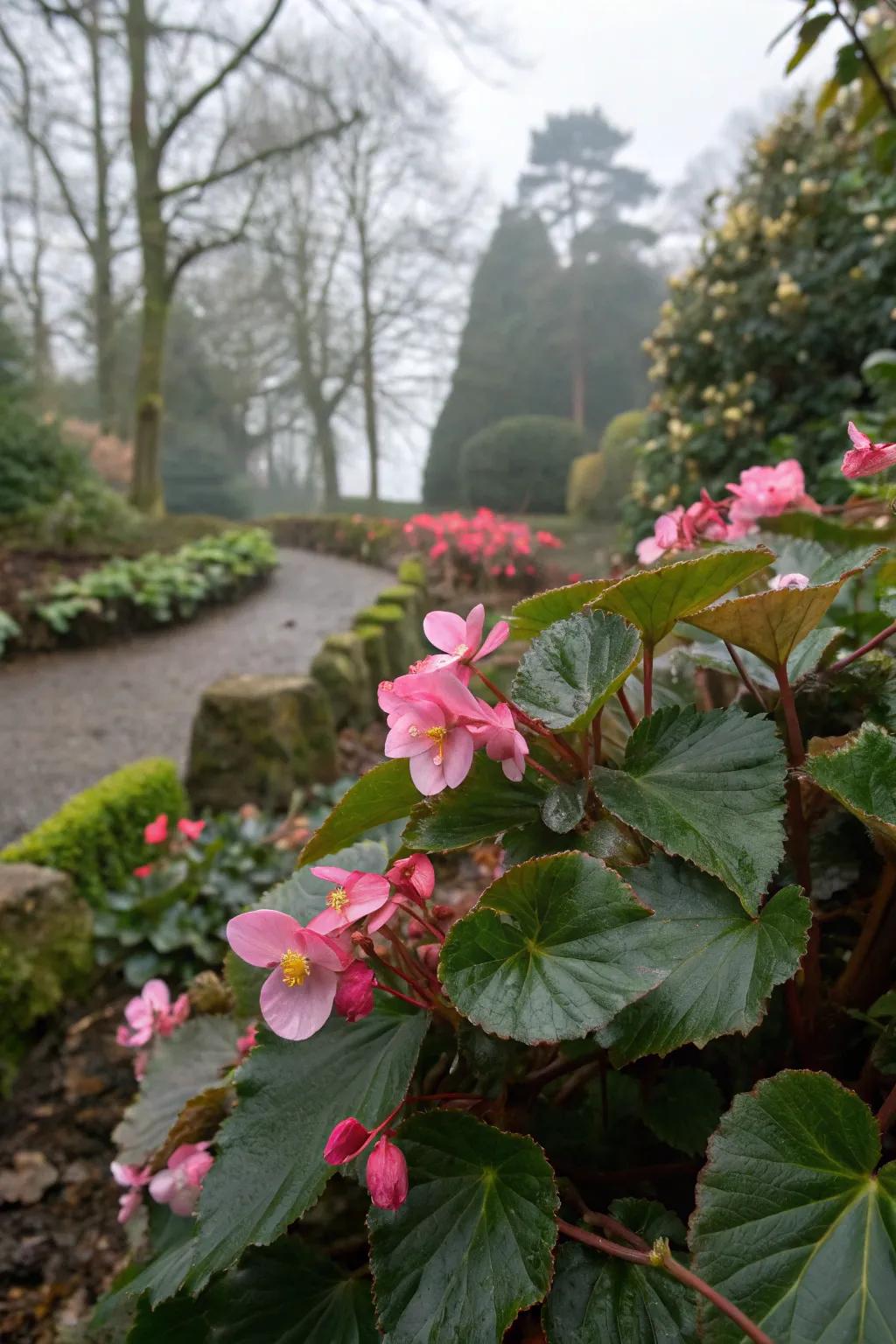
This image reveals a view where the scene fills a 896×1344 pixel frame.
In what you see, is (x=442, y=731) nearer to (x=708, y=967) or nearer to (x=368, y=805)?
(x=368, y=805)

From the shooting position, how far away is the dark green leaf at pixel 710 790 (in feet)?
1.31

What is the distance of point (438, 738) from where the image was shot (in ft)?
1.37

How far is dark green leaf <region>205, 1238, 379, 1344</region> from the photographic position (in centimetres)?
46

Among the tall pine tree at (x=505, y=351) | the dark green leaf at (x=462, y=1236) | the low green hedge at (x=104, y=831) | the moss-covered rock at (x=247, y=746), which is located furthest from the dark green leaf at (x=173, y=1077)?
the tall pine tree at (x=505, y=351)

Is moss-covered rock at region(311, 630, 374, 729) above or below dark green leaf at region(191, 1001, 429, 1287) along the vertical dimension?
below

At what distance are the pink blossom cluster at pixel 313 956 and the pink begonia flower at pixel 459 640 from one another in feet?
0.41

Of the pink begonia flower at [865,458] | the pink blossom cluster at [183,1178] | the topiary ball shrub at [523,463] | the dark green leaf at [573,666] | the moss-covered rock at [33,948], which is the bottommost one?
the moss-covered rock at [33,948]

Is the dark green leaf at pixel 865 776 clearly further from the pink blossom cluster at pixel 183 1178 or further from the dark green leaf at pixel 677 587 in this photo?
the pink blossom cluster at pixel 183 1178

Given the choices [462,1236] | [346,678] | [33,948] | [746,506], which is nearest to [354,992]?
[462,1236]

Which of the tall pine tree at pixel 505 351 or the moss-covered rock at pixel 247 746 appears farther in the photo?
the tall pine tree at pixel 505 351

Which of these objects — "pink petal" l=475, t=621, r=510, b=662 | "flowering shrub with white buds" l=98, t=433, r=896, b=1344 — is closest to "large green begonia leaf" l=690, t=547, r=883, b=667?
"flowering shrub with white buds" l=98, t=433, r=896, b=1344

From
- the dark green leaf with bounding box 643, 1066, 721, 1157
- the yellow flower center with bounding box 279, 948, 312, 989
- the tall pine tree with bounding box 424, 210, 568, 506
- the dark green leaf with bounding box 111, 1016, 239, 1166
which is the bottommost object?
the dark green leaf with bounding box 111, 1016, 239, 1166

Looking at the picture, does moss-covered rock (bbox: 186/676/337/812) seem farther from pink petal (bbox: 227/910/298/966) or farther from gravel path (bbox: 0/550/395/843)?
pink petal (bbox: 227/910/298/966)

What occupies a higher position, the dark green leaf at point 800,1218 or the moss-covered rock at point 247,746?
the dark green leaf at point 800,1218
